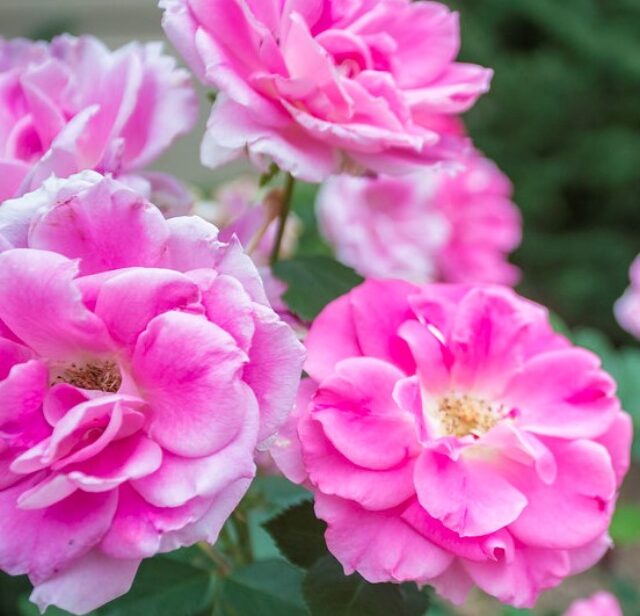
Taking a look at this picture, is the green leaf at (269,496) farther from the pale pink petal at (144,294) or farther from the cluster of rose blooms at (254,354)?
the pale pink petal at (144,294)

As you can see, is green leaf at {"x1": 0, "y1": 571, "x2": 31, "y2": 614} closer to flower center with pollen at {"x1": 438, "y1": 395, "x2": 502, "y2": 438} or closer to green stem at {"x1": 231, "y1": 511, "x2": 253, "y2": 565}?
green stem at {"x1": 231, "y1": 511, "x2": 253, "y2": 565}

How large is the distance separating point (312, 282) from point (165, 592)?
220 millimetres

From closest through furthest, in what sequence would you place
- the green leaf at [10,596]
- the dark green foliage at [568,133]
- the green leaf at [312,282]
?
the green leaf at [312,282] < the green leaf at [10,596] < the dark green foliage at [568,133]

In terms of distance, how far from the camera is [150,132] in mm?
608

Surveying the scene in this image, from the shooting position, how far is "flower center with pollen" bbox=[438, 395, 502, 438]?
0.63m

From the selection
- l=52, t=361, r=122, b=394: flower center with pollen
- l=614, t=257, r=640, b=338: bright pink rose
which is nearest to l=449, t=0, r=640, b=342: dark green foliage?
l=614, t=257, r=640, b=338: bright pink rose

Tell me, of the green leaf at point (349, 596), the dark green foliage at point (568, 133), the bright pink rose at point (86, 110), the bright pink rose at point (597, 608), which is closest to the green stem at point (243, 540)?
the green leaf at point (349, 596)

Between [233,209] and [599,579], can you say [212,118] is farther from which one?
[599,579]

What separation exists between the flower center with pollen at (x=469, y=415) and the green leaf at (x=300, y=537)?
4.4 inches

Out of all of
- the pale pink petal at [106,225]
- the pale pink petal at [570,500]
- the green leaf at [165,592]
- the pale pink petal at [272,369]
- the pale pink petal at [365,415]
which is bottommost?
the green leaf at [165,592]

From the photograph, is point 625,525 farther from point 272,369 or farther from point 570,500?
point 272,369

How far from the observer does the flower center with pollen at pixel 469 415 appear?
63 cm

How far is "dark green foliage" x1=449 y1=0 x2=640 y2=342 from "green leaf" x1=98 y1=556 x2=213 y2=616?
2.60 meters

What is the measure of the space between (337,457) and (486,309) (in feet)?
0.46
